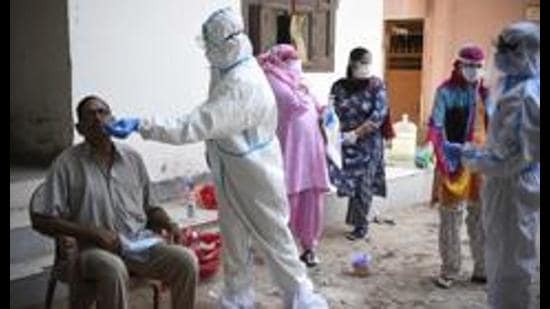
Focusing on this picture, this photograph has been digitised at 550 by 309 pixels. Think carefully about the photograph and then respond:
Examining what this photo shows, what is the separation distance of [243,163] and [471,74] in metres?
1.56

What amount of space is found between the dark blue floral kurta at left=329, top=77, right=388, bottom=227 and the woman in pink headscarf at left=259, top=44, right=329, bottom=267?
64cm

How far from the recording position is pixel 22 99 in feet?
17.0

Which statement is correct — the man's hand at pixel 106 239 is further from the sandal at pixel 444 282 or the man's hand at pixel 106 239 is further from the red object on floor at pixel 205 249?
the sandal at pixel 444 282

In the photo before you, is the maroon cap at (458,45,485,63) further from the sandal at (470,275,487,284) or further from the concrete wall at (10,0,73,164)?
the concrete wall at (10,0,73,164)

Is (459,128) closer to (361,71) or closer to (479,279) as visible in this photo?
(479,279)

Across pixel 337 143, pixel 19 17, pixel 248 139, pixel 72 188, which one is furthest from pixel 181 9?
pixel 72 188

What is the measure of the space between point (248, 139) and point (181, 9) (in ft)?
7.01

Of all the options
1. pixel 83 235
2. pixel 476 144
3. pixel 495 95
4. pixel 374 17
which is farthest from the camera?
pixel 374 17

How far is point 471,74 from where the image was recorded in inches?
167

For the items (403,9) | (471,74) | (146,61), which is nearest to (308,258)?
(471,74)

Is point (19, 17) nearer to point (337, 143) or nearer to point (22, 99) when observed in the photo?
point (22, 99)

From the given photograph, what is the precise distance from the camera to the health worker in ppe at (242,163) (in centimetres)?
340

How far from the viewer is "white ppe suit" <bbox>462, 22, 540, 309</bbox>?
3.18 metres

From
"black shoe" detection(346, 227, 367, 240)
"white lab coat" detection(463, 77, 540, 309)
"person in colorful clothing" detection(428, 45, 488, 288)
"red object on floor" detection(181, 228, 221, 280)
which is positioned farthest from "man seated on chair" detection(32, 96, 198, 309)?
"black shoe" detection(346, 227, 367, 240)
